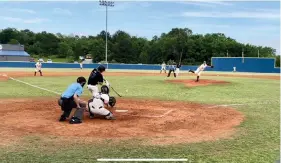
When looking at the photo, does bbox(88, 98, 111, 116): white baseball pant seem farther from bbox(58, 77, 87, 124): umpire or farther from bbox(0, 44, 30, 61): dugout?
bbox(0, 44, 30, 61): dugout

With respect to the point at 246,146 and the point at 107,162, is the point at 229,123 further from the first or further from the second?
the point at 107,162

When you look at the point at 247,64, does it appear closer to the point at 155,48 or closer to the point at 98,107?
the point at 155,48

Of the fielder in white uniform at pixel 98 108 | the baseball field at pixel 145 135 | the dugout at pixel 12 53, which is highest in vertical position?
the dugout at pixel 12 53

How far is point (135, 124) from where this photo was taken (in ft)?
34.2

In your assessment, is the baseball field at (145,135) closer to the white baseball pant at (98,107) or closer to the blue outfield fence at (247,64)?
the white baseball pant at (98,107)

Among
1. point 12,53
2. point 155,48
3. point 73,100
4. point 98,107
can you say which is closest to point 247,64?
point 155,48

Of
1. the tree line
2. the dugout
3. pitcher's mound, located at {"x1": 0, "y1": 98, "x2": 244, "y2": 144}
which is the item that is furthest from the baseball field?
the dugout

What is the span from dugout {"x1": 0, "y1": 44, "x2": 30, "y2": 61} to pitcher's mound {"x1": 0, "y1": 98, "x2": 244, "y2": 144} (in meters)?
95.7

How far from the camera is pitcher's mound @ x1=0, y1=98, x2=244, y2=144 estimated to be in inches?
351

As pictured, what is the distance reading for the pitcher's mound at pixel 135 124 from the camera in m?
8.91

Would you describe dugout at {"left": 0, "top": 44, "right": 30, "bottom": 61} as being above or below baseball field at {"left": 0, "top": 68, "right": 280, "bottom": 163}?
above

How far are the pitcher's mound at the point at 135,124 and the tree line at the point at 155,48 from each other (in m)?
85.0

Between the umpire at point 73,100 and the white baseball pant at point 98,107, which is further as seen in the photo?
the white baseball pant at point 98,107

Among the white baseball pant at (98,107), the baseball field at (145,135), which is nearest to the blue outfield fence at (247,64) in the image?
the baseball field at (145,135)
